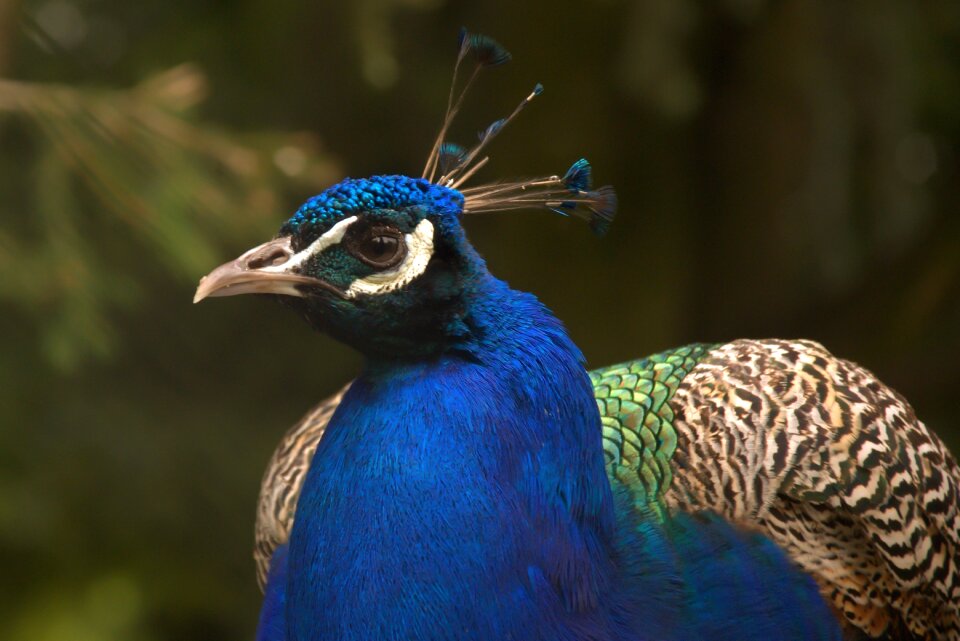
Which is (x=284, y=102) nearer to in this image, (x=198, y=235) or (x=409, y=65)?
(x=409, y=65)

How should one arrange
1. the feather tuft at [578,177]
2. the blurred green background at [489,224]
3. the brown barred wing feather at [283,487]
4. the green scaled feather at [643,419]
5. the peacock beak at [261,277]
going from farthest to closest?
1. the blurred green background at [489,224]
2. the brown barred wing feather at [283,487]
3. the green scaled feather at [643,419]
4. the feather tuft at [578,177]
5. the peacock beak at [261,277]

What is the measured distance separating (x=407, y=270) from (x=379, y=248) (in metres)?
0.05

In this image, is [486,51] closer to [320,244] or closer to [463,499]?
[320,244]

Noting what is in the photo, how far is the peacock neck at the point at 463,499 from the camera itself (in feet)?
4.93

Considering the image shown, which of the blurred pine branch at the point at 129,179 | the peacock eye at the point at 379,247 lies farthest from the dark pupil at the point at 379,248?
the blurred pine branch at the point at 129,179

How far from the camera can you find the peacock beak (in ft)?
4.83

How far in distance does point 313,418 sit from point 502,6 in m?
1.77

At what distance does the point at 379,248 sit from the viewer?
1.54 m

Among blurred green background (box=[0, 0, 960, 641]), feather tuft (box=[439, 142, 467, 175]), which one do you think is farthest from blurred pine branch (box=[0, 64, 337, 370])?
feather tuft (box=[439, 142, 467, 175])

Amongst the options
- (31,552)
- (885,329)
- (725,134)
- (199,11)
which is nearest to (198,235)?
(199,11)

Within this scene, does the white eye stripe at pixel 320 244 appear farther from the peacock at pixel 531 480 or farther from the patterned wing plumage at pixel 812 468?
the patterned wing plumage at pixel 812 468

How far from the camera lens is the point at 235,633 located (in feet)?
12.3

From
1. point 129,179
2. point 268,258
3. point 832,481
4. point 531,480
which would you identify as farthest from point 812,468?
point 129,179

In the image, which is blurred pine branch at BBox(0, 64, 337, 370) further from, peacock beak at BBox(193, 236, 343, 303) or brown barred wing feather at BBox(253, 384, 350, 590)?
peacock beak at BBox(193, 236, 343, 303)
